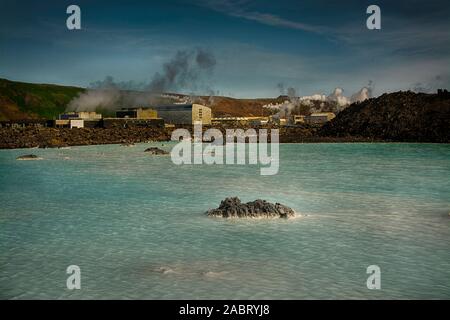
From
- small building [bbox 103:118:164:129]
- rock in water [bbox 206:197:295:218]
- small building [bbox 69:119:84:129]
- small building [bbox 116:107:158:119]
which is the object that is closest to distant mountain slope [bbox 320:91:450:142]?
small building [bbox 103:118:164:129]

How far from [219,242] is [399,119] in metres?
86.2

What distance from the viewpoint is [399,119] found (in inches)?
3629

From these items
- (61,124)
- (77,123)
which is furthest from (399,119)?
(61,124)

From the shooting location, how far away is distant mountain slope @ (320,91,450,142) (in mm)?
83625

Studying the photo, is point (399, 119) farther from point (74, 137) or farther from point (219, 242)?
point (219, 242)

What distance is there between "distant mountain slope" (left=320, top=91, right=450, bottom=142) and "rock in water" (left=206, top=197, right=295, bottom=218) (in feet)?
225

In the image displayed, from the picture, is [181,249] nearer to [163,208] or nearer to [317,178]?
[163,208]

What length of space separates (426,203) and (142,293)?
537 inches

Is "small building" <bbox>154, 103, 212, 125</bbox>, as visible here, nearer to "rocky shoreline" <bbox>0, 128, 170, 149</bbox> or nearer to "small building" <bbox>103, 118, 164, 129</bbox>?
"small building" <bbox>103, 118, 164, 129</bbox>

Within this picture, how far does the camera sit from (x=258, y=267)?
10648mm

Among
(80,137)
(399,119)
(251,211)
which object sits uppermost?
(399,119)

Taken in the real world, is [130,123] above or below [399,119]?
below

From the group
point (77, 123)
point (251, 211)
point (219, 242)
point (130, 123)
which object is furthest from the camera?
point (130, 123)

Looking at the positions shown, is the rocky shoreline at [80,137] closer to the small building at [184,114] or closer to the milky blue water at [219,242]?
the small building at [184,114]
